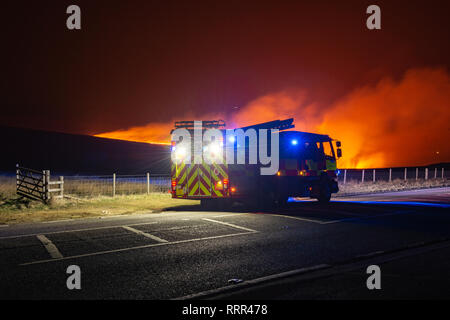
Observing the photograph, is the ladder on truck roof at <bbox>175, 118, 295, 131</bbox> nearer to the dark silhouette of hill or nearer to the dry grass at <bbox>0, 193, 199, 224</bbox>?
the dry grass at <bbox>0, 193, 199, 224</bbox>

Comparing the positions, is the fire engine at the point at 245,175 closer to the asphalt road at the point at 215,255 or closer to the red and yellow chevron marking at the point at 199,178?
the red and yellow chevron marking at the point at 199,178

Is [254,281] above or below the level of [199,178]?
below

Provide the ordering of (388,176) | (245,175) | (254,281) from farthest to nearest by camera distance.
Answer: (388,176), (245,175), (254,281)

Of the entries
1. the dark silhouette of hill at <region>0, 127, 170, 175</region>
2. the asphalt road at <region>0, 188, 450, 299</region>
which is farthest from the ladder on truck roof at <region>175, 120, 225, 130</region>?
the dark silhouette of hill at <region>0, 127, 170, 175</region>

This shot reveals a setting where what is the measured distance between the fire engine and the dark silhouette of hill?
135ft

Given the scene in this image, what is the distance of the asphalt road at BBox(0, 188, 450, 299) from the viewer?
15.8 feet

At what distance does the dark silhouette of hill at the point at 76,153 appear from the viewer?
60.0 m

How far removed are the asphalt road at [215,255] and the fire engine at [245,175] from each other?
2.53m

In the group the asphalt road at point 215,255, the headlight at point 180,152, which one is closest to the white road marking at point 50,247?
the asphalt road at point 215,255

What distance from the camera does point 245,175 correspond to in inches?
535

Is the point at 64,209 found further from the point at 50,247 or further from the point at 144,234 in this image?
the point at 50,247

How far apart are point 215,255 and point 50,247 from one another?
3.36 meters

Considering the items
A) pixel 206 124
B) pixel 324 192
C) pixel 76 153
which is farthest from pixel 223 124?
pixel 76 153

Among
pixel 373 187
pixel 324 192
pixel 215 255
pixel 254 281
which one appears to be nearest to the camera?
pixel 254 281
